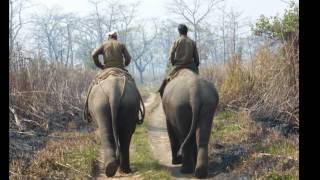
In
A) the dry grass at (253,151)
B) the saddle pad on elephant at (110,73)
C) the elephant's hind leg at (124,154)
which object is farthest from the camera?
the saddle pad on elephant at (110,73)

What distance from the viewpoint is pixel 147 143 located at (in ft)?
39.9

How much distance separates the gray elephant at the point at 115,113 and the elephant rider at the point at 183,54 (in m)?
1.20

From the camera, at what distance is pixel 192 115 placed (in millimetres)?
8203

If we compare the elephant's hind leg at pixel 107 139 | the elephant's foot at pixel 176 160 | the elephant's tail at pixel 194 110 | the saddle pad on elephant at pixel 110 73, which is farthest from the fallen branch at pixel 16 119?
the elephant's tail at pixel 194 110

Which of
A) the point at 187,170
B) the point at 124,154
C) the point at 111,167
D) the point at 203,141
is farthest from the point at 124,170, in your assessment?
the point at 203,141

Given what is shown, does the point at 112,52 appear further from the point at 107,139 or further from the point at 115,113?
the point at 107,139

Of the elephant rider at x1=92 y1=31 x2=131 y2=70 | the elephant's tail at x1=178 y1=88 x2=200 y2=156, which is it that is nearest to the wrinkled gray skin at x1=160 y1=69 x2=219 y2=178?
the elephant's tail at x1=178 y1=88 x2=200 y2=156

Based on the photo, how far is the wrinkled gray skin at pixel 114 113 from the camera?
8.12 meters

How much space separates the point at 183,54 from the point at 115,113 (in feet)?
7.34

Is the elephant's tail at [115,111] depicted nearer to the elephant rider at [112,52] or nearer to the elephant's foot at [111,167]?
the elephant's foot at [111,167]

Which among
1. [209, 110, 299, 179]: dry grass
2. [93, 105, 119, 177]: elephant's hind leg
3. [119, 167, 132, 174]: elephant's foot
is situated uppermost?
[93, 105, 119, 177]: elephant's hind leg

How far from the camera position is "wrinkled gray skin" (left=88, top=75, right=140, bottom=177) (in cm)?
812

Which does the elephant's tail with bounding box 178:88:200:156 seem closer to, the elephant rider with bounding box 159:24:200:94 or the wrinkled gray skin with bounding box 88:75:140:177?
the wrinkled gray skin with bounding box 88:75:140:177

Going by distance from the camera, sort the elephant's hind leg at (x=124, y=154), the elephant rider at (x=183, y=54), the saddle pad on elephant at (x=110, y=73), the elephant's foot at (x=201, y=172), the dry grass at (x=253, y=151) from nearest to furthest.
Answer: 1. the dry grass at (x=253, y=151)
2. the elephant's foot at (x=201, y=172)
3. the elephant's hind leg at (x=124, y=154)
4. the saddle pad on elephant at (x=110, y=73)
5. the elephant rider at (x=183, y=54)
